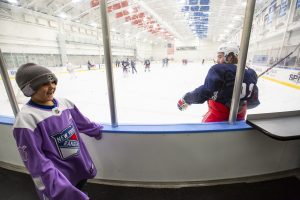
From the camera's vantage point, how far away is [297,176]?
1200 millimetres

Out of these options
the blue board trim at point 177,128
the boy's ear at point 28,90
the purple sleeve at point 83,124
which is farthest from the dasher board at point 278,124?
Answer: the boy's ear at point 28,90

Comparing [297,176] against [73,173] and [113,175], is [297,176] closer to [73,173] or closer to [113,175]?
[113,175]

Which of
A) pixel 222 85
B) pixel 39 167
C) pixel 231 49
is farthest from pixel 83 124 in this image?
pixel 231 49

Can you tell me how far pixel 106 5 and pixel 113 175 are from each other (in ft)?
3.67

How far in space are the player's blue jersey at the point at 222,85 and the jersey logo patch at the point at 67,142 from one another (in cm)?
73

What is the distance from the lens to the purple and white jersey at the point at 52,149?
1.86 ft

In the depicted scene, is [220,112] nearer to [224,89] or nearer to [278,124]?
[224,89]

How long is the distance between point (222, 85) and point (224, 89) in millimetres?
32

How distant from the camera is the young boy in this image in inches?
22.3

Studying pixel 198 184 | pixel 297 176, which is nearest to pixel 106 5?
pixel 198 184

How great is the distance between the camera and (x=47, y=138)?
0.63 m

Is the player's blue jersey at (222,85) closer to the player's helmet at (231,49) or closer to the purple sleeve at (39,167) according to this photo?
the player's helmet at (231,49)

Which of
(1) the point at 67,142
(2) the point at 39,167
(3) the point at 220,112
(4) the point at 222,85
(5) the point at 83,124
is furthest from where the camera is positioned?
(3) the point at 220,112

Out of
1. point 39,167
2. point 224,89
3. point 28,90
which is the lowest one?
point 39,167
